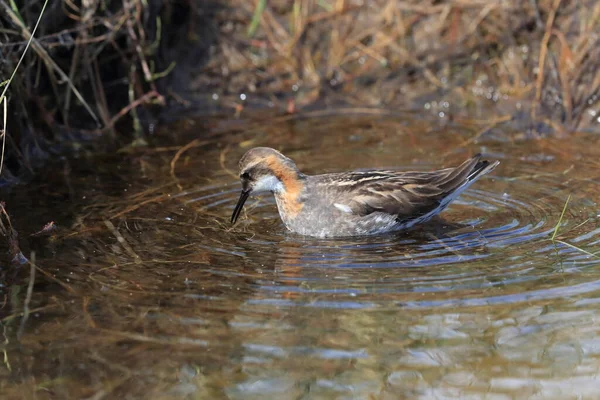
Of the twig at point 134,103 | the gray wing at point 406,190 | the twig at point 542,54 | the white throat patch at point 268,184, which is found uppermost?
the twig at point 542,54

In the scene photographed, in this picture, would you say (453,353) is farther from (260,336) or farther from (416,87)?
(416,87)

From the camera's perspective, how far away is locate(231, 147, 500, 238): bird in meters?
7.02

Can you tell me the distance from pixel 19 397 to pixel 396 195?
3.41 metres

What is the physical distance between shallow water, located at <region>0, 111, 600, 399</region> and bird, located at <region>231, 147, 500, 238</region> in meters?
0.14

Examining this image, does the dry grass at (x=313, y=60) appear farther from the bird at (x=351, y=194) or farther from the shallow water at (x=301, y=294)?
the bird at (x=351, y=194)

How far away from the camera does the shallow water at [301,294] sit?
15.3 feet

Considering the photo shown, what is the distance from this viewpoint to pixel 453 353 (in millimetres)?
4816

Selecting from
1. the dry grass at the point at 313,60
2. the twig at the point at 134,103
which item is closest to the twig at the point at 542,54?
the dry grass at the point at 313,60

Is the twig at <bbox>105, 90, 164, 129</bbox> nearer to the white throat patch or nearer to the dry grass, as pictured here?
the dry grass

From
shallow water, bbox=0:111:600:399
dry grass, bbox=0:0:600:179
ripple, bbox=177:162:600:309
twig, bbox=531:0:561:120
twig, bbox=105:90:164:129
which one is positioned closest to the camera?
shallow water, bbox=0:111:600:399

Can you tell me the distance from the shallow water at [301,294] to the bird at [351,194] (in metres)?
0.14

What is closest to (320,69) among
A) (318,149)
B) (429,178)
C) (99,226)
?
(318,149)

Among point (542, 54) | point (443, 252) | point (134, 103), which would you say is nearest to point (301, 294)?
point (443, 252)

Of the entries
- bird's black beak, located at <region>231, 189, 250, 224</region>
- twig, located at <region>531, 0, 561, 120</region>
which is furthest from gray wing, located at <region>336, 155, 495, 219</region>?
twig, located at <region>531, 0, 561, 120</region>
